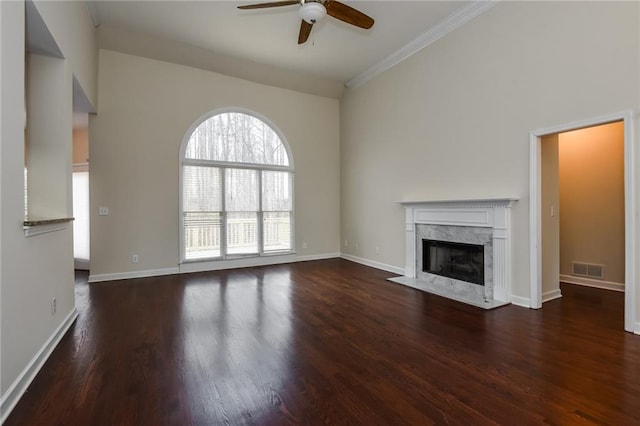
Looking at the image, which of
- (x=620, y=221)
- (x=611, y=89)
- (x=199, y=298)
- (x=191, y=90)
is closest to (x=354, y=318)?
(x=199, y=298)

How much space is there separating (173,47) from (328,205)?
415 centimetres

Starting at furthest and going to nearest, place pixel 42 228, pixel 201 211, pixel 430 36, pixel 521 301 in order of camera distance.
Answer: pixel 201 211, pixel 430 36, pixel 521 301, pixel 42 228

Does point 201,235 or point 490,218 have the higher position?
point 490,218

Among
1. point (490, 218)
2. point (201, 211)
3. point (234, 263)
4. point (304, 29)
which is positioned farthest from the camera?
point (234, 263)

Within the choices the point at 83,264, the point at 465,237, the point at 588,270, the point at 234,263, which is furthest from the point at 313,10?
the point at 83,264

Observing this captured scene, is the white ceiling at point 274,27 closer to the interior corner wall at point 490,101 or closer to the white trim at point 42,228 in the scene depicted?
the interior corner wall at point 490,101

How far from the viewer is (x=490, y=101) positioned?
378 centimetres

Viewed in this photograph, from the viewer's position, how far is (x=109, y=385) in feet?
6.33

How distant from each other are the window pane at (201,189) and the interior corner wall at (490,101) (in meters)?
2.98

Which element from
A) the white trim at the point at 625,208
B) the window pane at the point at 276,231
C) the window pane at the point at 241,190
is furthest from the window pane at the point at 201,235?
the white trim at the point at 625,208

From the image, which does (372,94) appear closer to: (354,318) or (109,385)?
(354,318)

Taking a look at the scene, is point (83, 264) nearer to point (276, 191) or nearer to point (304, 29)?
point (276, 191)

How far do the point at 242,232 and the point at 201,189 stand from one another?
1131 millimetres

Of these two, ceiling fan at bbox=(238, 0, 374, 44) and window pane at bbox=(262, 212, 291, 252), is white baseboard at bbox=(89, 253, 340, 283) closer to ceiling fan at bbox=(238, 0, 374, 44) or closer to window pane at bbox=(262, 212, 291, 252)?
window pane at bbox=(262, 212, 291, 252)
